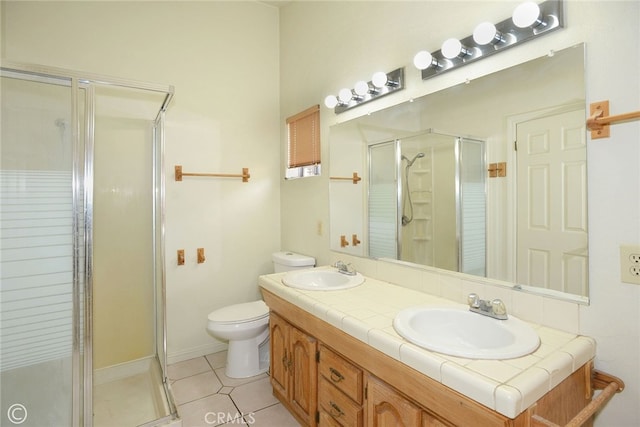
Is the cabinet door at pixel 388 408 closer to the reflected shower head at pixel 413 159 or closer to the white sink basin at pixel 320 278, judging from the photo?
the white sink basin at pixel 320 278

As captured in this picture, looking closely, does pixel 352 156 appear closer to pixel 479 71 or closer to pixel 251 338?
pixel 479 71

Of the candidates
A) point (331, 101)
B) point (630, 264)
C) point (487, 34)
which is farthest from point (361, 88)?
point (630, 264)

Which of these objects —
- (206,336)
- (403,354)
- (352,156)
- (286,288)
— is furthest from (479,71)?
(206,336)

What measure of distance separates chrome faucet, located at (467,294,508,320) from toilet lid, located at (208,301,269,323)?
1525 millimetres

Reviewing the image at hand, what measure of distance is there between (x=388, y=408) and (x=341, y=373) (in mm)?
284

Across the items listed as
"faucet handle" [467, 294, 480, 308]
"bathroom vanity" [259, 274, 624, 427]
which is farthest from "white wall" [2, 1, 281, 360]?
"faucet handle" [467, 294, 480, 308]

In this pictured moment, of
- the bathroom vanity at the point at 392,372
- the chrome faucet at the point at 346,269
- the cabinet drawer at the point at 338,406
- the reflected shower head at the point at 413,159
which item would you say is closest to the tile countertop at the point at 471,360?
the bathroom vanity at the point at 392,372

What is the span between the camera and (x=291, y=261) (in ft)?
8.39

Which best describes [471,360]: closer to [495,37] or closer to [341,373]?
[341,373]

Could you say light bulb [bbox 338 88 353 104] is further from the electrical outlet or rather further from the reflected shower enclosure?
the electrical outlet

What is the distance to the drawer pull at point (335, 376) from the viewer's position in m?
1.41

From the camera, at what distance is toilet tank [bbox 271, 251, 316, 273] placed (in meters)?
2.54

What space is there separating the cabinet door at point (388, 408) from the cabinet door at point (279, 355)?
705 millimetres

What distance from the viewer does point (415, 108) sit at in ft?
5.71
